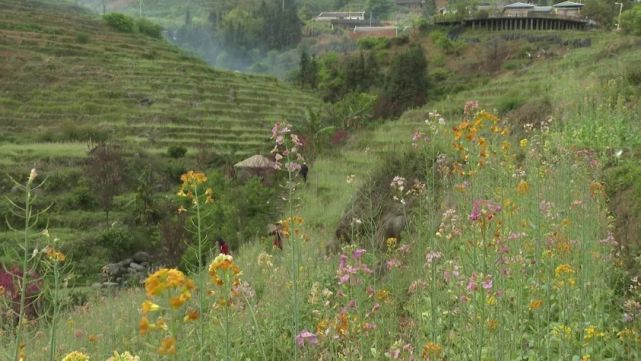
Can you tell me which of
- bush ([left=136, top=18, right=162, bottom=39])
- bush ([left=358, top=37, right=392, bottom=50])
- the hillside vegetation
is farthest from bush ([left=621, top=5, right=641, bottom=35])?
bush ([left=136, top=18, right=162, bottom=39])

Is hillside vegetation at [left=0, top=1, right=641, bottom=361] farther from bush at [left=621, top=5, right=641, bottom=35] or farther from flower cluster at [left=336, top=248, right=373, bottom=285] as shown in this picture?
bush at [left=621, top=5, right=641, bottom=35]

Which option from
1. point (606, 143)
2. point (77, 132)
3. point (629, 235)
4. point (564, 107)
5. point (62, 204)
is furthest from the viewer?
point (77, 132)

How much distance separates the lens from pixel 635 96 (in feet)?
27.7

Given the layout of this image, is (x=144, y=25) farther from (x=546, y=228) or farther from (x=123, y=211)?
(x=546, y=228)

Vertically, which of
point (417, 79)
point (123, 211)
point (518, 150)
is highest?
point (518, 150)

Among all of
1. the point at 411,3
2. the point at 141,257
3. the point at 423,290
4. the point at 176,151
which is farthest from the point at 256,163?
the point at 411,3

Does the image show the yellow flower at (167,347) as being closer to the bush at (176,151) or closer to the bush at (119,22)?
the bush at (176,151)

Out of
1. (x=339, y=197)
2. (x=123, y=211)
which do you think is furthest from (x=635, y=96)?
(x=123, y=211)

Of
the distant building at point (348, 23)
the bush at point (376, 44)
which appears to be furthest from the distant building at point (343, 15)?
the bush at point (376, 44)

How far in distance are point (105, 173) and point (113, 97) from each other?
542 inches

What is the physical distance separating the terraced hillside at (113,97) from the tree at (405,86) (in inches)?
188

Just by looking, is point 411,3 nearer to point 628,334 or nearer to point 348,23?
point 348,23

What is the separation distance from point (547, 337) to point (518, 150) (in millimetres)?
5119

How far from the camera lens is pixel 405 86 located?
3005 cm
